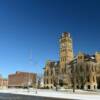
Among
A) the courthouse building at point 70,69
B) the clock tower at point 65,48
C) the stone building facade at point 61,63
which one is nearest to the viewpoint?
the courthouse building at point 70,69

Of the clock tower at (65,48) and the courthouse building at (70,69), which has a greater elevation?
the clock tower at (65,48)

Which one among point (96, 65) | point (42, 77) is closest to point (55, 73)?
point (42, 77)

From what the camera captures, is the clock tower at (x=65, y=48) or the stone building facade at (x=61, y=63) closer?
the stone building facade at (x=61, y=63)

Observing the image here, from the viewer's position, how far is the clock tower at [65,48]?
6919 inches

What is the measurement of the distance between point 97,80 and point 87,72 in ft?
29.3

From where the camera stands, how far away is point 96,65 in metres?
145

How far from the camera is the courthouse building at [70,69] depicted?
450 feet

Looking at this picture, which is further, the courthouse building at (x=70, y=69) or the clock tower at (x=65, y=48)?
the clock tower at (x=65, y=48)

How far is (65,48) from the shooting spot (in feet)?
582

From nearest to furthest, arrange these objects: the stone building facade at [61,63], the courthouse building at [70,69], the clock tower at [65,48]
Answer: the courthouse building at [70,69] < the stone building facade at [61,63] < the clock tower at [65,48]

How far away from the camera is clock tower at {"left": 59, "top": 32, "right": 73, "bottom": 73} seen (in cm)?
17575

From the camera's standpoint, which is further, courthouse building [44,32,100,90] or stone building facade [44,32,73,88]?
stone building facade [44,32,73,88]

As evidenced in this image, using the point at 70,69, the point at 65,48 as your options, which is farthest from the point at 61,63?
the point at 70,69

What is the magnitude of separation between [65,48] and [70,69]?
25.0 metres
